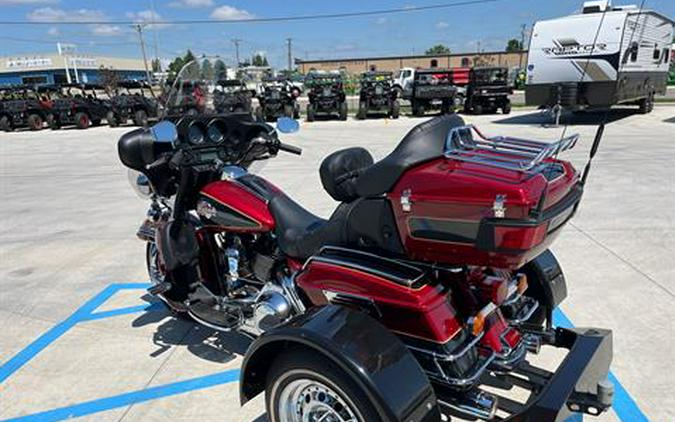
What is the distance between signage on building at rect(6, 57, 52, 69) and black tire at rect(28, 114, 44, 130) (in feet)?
232

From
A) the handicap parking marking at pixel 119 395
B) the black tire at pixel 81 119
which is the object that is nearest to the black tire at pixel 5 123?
the black tire at pixel 81 119

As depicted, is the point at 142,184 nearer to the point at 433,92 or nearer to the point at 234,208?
the point at 234,208

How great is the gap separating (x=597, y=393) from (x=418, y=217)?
1.04m

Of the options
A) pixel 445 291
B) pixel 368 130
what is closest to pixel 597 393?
pixel 445 291

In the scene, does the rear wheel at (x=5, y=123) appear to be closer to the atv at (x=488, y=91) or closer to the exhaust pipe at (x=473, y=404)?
the atv at (x=488, y=91)

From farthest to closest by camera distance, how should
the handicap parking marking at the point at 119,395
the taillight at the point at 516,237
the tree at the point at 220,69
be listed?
the tree at the point at 220,69 → the handicap parking marking at the point at 119,395 → the taillight at the point at 516,237

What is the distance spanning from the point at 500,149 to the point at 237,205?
1679mm

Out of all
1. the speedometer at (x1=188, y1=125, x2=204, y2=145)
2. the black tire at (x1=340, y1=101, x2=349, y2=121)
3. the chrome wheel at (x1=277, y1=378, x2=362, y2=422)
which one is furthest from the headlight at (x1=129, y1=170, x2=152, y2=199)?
the black tire at (x1=340, y1=101, x2=349, y2=121)

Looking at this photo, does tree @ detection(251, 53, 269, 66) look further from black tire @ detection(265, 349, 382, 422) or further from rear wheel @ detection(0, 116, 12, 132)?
rear wheel @ detection(0, 116, 12, 132)

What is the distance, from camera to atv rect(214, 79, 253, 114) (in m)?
3.97

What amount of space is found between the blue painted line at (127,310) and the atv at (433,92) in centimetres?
1830

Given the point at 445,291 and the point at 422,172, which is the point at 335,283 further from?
the point at 422,172

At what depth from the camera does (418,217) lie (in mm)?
2156

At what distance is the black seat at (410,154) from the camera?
86.2 inches
